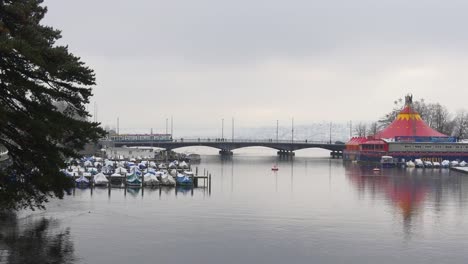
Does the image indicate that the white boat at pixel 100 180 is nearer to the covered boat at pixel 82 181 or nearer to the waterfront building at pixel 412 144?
the covered boat at pixel 82 181

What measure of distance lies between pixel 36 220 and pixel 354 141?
406 ft

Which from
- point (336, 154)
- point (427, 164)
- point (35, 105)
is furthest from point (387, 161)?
point (35, 105)

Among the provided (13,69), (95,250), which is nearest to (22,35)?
(13,69)

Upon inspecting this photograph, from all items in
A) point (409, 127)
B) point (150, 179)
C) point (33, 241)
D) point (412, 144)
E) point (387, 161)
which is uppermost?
point (409, 127)

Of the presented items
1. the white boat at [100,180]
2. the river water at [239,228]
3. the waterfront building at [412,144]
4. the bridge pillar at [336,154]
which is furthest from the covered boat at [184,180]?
the bridge pillar at [336,154]

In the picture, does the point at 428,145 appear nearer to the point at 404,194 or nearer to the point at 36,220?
the point at 404,194

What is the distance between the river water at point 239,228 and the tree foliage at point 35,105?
→ 5.38 m

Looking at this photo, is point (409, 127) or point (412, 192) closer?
point (412, 192)

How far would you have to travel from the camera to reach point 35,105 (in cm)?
2634

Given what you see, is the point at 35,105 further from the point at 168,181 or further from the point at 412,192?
the point at 412,192

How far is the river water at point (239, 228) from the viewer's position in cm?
3167

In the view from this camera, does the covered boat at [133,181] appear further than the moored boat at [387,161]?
No

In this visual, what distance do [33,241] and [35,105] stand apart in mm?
11100

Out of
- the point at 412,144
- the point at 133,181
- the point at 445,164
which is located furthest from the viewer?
the point at 412,144
